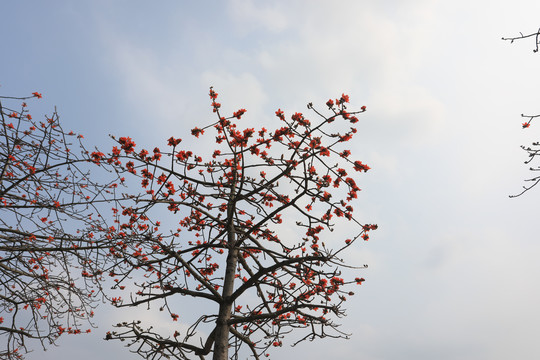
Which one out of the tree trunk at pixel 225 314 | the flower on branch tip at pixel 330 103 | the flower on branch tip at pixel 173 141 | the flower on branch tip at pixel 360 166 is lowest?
the tree trunk at pixel 225 314

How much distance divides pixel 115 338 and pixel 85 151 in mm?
3074

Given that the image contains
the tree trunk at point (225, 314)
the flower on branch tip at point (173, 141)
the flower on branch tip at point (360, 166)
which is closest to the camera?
the tree trunk at point (225, 314)


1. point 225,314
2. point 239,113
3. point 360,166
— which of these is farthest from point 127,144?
point 360,166

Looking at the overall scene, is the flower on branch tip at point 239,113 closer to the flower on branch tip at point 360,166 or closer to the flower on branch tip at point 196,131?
the flower on branch tip at point 196,131

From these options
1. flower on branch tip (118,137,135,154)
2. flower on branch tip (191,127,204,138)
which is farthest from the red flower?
flower on branch tip (118,137,135,154)

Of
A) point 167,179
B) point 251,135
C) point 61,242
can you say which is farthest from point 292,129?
point 61,242

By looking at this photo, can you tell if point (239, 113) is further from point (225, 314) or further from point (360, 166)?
point (225, 314)

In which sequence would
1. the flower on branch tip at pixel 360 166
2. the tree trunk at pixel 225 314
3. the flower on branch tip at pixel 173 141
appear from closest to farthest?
the tree trunk at pixel 225 314, the flower on branch tip at pixel 173 141, the flower on branch tip at pixel 360 166

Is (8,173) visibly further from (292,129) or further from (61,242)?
(292,129)

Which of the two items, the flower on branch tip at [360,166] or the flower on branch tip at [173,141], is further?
the flower on branch tip at [360,166]

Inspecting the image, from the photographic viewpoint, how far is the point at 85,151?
256 inches

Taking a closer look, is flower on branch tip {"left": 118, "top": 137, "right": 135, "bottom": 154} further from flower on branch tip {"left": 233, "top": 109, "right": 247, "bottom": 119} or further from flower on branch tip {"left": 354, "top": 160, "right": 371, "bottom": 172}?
flower on branch tip {"left": 354, "top": 160, "right": 371, "bottom": 172}

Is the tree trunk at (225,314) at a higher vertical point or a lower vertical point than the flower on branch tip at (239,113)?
lower

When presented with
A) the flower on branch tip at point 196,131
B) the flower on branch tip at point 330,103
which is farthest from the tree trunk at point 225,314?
the flower on branch tip at point 330,103
